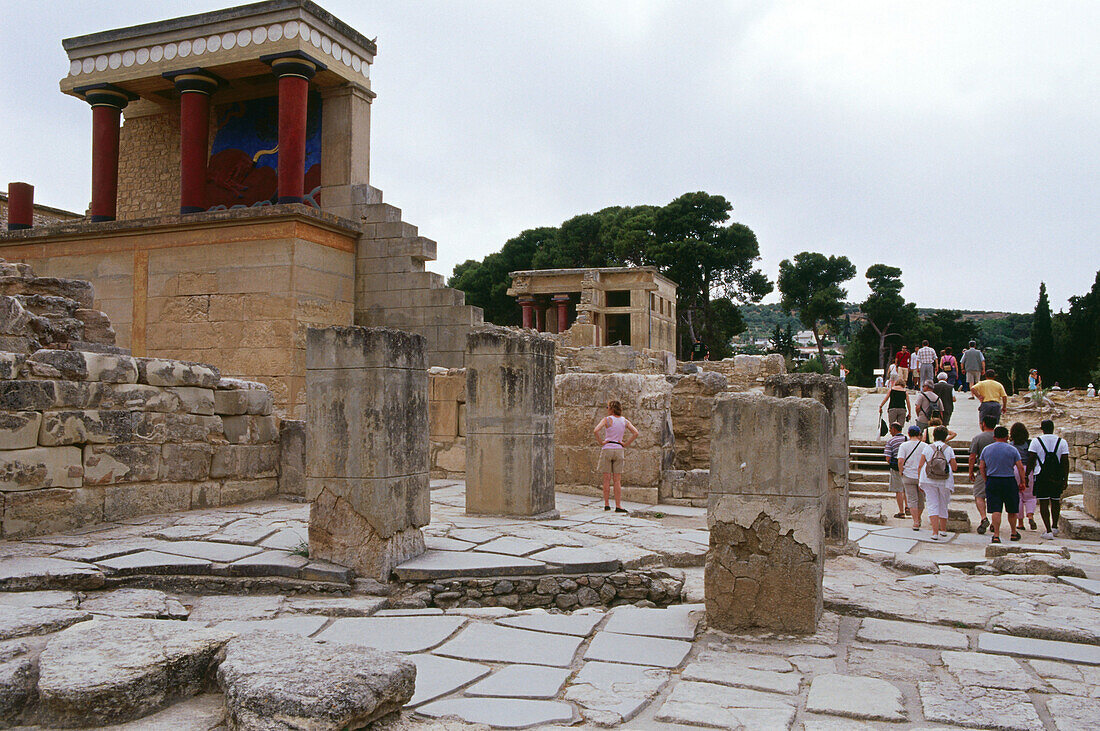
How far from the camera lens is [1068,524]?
9.19 metres

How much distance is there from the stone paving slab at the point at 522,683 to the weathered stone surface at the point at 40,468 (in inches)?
181

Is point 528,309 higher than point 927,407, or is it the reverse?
point 528,309

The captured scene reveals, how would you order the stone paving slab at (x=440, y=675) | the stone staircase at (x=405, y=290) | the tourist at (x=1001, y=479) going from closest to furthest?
the stone paving slab at (x=440, y=675)
the tourist at (x=1001, y=479)
the stone staircase at (x=405, y=290)

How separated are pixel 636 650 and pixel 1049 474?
7.12 m

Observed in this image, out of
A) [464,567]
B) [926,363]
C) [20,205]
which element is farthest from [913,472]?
[20,205]

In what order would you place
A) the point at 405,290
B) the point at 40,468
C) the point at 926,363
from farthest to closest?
the point at 926,363, the point at 405,290, the point at 40,468

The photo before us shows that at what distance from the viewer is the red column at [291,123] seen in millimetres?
14227

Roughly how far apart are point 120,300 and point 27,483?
8.48m

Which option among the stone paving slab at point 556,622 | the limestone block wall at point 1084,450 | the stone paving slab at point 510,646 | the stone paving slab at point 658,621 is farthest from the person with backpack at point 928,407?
the stone paving slab at point 510,646

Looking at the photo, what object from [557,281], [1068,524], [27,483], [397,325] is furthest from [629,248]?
[27,483]

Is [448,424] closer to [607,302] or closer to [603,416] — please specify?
[603,416]

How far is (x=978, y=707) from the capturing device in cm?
351

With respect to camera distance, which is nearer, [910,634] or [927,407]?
[910,634]

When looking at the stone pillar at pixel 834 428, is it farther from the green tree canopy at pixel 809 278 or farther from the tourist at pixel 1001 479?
the green tree canopy at pixel 809 278
